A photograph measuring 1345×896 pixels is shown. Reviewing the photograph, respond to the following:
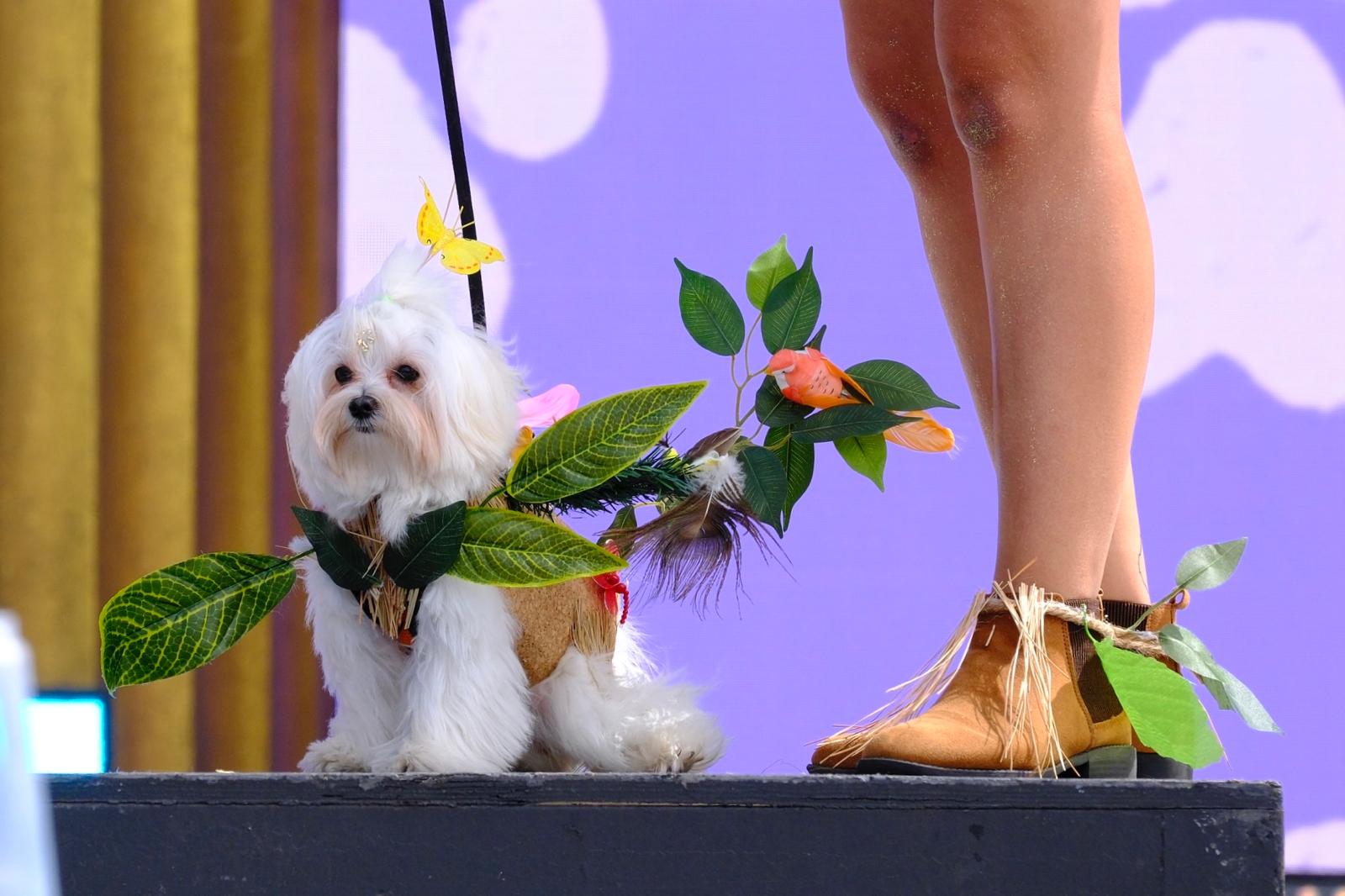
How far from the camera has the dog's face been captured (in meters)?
0.82

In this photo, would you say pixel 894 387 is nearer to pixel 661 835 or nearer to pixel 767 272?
pixel 767 272

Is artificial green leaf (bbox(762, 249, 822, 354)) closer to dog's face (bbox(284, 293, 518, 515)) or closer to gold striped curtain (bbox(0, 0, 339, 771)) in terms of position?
dog's face (bbox(284, 293, 518, 515))

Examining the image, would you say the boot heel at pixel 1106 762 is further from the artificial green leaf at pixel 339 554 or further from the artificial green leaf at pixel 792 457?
the artificial green leaf at pixel 339 554

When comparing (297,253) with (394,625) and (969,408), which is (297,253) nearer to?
(969,408)

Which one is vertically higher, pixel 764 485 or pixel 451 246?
pixel 451 246

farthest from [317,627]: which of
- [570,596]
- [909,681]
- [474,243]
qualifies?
[909,681]

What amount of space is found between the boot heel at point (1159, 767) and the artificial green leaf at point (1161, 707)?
83mm

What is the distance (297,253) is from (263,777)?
1.21 m

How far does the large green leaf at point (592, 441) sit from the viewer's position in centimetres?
83

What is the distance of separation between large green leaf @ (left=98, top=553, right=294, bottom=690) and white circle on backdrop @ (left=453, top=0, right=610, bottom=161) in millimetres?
1059

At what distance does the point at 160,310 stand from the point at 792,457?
39.1 inches

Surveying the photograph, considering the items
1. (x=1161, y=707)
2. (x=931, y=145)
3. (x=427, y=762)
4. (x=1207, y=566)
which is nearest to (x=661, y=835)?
(x=427, y=762)

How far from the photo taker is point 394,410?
0.81m

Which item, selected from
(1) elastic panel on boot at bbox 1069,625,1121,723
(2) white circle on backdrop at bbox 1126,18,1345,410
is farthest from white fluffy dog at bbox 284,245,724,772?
(2) white circle on backdrop at bbox 1126,18,1345,410
